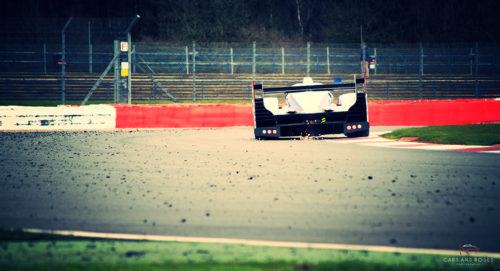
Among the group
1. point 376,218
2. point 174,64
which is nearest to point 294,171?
point 376,218

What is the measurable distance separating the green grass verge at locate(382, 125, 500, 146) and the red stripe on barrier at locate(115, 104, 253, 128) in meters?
5.65

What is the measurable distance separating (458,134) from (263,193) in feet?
28.7

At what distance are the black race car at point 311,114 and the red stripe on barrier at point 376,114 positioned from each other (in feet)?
17.3

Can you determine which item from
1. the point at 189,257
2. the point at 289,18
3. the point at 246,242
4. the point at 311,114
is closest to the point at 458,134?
the point at 311,114

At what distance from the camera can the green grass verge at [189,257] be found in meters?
4.14

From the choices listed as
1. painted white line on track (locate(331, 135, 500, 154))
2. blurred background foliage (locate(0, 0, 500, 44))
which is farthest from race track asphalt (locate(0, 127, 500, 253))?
blurred background foliage (locate(0, 0, 500, 44))

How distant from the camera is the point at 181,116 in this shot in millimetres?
19234

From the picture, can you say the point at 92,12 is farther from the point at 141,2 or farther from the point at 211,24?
the point at 211,24

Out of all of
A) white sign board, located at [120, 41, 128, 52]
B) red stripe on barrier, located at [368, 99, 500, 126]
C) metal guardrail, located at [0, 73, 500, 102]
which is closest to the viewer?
red stripe on barrier, located at [368, 99, 500, 126]

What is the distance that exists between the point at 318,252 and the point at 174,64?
97.1 feet

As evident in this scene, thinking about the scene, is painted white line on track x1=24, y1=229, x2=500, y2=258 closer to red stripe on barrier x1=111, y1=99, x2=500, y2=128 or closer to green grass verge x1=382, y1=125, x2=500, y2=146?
green grass verge x1=382, y1=125, x2=500, y2=146

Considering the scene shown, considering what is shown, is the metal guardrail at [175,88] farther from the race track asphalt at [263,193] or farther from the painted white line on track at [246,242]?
the painted white line on track at [246,242]

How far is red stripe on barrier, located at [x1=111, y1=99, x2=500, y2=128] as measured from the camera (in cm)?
1898

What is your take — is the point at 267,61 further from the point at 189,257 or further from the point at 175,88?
the point at 189,257
